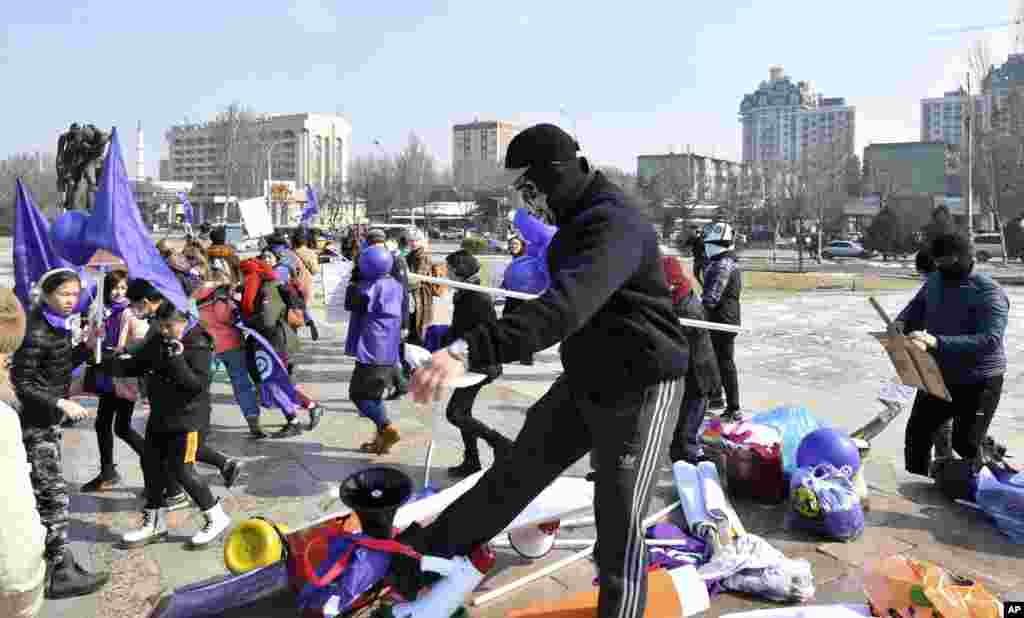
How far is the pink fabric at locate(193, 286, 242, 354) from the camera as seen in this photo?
22.6 ft

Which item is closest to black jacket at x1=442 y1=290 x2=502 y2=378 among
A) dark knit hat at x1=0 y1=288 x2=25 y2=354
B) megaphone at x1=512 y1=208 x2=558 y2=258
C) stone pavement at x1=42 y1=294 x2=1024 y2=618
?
megaphone at x1=512 y1=208 x2=558 y2=258

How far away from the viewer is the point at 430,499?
14.1ft

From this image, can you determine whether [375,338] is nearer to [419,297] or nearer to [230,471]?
[230,471]

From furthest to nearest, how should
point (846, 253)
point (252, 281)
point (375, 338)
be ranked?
point (846, 253), point (252, 281), point (375, 338)

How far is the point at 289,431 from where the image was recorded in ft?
23.5

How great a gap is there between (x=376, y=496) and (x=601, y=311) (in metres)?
1.30

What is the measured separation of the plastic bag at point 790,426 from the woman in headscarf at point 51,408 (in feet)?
13.0

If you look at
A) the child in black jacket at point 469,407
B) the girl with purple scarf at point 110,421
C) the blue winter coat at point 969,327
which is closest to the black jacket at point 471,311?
the child in black jacket at point 469,407

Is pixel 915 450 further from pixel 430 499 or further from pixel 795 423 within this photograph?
pixel 430 499

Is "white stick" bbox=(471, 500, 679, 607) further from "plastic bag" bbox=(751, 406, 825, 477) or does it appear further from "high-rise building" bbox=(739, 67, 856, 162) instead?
"high-rise building" bbox=(739, 67, 856, 162)

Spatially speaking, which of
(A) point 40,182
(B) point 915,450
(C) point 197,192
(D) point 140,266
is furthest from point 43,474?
(C) point 197,192

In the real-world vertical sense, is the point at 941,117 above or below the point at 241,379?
above

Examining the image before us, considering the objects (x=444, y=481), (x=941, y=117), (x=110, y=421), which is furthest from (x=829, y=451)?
(x=941, y=117)

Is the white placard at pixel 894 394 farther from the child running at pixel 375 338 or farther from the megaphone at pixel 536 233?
the child running at pixel 375 338
